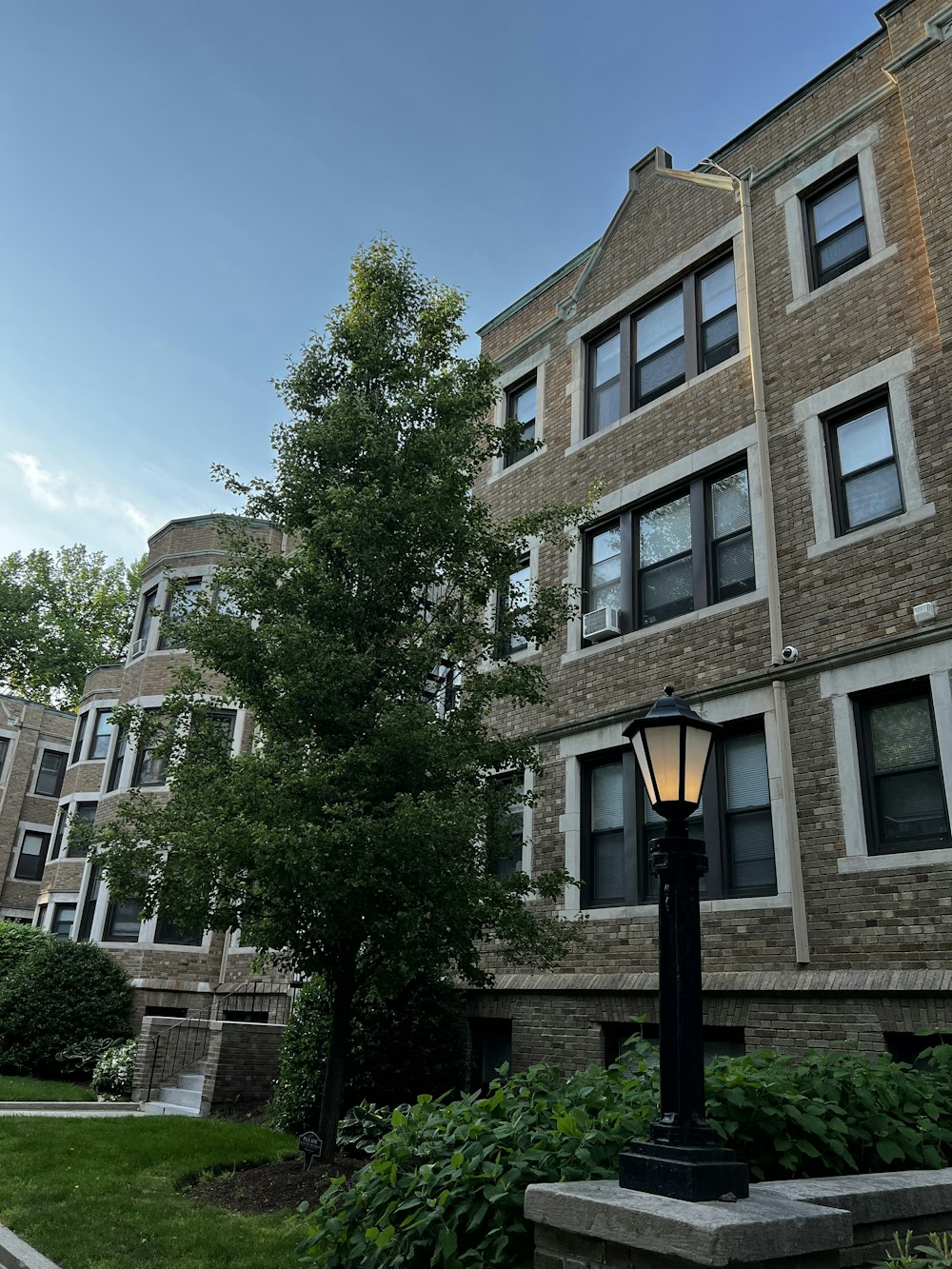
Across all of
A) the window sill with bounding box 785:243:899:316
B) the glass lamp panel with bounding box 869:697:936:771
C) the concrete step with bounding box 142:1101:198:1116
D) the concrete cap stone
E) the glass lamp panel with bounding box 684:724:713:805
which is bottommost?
the concrete step with bounding box 142:1101:198:1116

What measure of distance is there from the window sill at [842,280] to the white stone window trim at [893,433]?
1.29m

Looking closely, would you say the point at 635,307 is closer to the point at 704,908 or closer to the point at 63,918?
the point at 704,908

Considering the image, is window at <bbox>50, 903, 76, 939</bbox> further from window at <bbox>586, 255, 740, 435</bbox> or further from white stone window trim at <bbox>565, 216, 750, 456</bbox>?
window at <bbox>586, 255, 740, 435</bbox>

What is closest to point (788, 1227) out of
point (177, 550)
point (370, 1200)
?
point (370, 1200)

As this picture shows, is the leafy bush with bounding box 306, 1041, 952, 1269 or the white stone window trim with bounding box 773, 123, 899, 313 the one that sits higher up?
the white stone window trim with bounding box 773, 123, 899, 313

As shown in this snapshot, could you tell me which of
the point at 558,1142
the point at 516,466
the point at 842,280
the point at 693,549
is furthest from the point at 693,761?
the point at 516,466

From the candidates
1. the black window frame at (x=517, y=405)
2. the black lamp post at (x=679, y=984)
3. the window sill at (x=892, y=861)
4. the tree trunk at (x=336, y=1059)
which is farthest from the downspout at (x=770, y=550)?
the black lamp post at (x=679, y=984)

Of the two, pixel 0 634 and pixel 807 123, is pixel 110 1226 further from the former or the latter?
pixel 0 634

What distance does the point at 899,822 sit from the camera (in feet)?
29.6

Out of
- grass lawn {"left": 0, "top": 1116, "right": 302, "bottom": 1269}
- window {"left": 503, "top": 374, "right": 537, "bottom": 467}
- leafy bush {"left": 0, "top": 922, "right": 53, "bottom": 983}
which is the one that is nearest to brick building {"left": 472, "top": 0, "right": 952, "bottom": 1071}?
window {"left": 503, "top": 374, "right": 537, "bottom": 467}

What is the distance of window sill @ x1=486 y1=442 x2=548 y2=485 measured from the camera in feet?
49.1

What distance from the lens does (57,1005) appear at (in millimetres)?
17516

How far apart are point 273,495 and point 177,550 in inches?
538

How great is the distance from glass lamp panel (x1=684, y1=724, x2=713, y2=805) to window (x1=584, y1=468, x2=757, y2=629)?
6.68 metres
